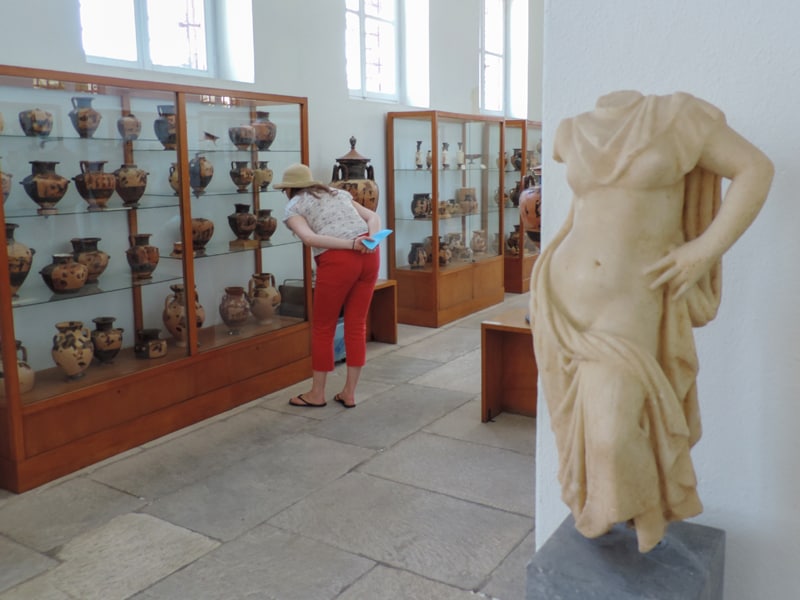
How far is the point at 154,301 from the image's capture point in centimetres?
427

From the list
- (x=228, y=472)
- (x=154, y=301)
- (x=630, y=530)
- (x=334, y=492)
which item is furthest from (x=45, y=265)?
(x=630, y=530)

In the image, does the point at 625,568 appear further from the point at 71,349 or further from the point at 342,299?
the point at 71,349

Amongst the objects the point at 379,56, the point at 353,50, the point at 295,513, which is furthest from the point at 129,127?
the point at 379,56

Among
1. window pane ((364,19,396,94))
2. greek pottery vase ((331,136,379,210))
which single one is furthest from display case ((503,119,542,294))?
greek pottery vase ((331,136,379,210))

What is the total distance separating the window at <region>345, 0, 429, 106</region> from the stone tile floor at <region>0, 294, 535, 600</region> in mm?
3529

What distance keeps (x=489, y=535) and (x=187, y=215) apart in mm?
2468

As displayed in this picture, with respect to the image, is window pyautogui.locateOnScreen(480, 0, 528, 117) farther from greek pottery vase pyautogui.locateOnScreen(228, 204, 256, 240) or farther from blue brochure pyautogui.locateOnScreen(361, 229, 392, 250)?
blue brochure pyautogui.locateOnScreen(361, 229, 392, 250)

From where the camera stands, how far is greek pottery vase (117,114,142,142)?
3.97 meters

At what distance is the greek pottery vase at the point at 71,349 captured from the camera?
3668 mm

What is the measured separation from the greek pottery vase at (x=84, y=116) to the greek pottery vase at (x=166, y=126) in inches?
13.9

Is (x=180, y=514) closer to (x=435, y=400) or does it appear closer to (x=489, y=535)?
(x=489, y=535)

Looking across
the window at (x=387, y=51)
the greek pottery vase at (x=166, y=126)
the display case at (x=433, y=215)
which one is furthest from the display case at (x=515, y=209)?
the greek pottery vase at (x=166, y=126)

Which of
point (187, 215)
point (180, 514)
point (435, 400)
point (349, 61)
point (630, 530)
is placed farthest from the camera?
Result: point (349, 61)

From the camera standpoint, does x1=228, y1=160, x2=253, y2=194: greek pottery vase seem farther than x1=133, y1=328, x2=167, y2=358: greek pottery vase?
Yes
